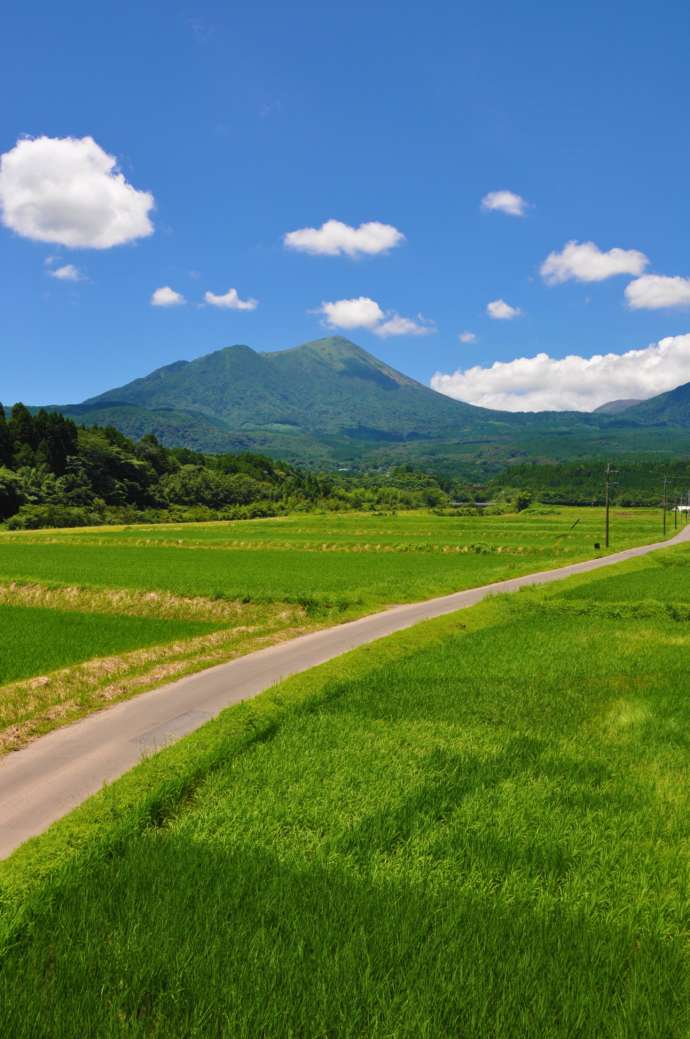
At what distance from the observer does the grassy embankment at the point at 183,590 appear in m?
18.2

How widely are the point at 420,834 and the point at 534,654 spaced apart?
12323 mm

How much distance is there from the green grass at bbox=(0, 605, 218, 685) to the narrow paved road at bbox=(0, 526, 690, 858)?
4.38 m

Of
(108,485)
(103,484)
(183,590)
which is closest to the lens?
(183,590)

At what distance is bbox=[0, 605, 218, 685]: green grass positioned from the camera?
1959 cm

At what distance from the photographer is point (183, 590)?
34.3 m

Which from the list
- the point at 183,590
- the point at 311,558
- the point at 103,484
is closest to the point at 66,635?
the point at 183,590

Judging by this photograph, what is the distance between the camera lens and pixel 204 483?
455ft

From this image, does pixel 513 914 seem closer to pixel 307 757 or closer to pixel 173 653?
pixel 307 757

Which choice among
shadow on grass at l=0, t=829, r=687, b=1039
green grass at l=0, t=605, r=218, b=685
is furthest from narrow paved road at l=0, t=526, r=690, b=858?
green grass at l=0, t=605, r=218, b=685

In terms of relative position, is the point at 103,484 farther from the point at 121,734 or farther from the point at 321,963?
the point at 321,963

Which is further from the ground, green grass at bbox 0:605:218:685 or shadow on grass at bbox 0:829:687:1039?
shadow on grass at bbox 0:829:687:1039

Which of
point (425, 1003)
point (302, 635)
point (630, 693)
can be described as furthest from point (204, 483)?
point (425, 1003)

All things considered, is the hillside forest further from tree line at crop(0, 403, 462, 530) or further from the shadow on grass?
the shadow on grass

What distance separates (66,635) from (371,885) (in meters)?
19.1
